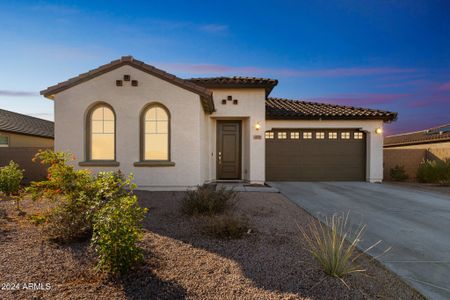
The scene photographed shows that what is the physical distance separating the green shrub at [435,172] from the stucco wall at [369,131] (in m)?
2.54

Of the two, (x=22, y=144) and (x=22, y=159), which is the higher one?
(x=22, y=144)

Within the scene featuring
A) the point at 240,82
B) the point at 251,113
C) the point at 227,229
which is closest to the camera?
the point at 227,229

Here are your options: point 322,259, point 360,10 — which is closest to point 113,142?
point 322,259

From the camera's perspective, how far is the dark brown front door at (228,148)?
10805mm

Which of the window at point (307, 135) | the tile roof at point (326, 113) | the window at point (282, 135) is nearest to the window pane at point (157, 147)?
the tile roof at point (326, 113)

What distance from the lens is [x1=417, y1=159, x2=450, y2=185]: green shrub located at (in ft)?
35.6

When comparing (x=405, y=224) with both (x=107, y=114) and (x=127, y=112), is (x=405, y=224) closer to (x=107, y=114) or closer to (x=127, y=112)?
(x=127, y=112)

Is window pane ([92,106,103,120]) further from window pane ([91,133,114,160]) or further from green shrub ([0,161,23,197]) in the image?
green shrub ([0,161,23,197])

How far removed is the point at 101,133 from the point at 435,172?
15461mm

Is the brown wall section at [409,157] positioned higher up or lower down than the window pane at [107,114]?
lower down

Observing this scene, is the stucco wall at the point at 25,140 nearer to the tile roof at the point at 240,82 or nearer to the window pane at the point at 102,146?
the window pane at the point at 102,146

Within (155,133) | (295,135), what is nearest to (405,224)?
(295,135)

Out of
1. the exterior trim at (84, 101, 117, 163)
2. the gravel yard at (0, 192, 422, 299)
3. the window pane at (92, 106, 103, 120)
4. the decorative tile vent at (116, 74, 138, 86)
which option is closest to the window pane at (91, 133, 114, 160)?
the exterior trim at (84, 101, 117, 163)

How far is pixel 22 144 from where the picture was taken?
15.8 m
